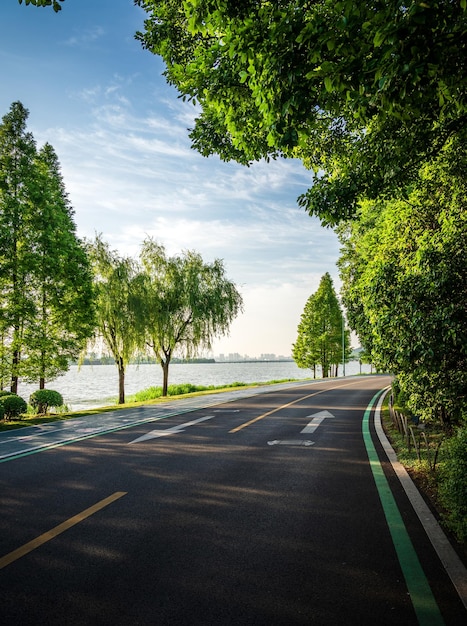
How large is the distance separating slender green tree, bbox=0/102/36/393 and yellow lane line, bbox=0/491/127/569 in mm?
14999

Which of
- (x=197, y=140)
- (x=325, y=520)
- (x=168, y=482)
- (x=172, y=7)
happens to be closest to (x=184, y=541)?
(x=325, y=520)

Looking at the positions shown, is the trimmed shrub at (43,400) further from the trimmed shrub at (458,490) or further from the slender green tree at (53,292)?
the trimmed shrub at (458,490)

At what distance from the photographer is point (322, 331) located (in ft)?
191

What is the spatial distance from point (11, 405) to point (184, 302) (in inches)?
602

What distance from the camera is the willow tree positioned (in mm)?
28000

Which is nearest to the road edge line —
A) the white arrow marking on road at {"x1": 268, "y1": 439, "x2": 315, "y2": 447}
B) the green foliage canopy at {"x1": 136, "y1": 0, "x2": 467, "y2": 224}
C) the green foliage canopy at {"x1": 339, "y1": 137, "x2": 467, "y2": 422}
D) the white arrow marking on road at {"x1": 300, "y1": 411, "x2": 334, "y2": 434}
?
the green foliage canopy at {"x1": 339, "y1": 137, "x2": 467, "y2": 422}

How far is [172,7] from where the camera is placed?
22.2ft

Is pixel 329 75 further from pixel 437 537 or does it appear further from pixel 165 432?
pixel 165 432

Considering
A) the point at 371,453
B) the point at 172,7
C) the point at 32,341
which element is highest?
the point at 172,7

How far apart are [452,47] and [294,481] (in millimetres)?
5587

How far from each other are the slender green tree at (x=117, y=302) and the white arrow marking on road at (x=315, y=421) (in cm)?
1491

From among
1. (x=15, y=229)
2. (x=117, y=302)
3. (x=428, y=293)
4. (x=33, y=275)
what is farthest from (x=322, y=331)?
(x=428, y=293)

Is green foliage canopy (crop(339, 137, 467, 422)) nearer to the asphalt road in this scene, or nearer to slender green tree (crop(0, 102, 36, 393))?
the asphalt road

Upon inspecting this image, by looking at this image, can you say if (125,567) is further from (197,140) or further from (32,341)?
(32,341)
